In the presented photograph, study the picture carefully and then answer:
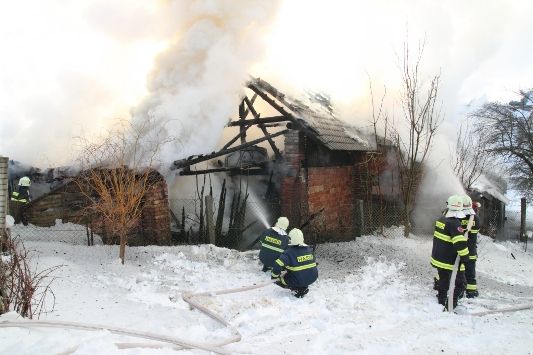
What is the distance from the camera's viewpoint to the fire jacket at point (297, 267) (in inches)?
238

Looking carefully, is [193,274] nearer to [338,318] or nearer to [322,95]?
[338,318]

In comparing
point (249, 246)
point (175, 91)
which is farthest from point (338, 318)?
point (175, 91)

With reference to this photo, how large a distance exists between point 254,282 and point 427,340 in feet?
9.97

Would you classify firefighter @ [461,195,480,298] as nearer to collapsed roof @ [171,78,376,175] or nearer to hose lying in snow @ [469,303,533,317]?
hose lying in snow @ [469,303,533,317]

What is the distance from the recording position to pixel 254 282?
6801 millimetres

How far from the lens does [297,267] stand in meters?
6.07

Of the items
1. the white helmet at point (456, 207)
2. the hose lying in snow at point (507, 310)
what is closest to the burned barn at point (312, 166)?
the white helmet at point (456, 207)

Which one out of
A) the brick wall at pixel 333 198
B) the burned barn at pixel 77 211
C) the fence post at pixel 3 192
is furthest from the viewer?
the brick wall at pixel 333 198

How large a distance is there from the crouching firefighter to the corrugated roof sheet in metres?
3.98

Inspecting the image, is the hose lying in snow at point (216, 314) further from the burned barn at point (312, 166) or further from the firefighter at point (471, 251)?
the burned barn at point (312, 166)

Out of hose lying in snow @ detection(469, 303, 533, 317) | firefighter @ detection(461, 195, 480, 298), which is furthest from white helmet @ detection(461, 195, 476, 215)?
hose lying in snow @ detection(469, 303, 533, 317)

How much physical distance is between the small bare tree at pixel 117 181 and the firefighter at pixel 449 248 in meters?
4.75

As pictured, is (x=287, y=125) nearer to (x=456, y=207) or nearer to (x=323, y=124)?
(x=323, y=124)

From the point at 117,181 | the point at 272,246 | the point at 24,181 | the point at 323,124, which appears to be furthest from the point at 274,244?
the point at 24,181
